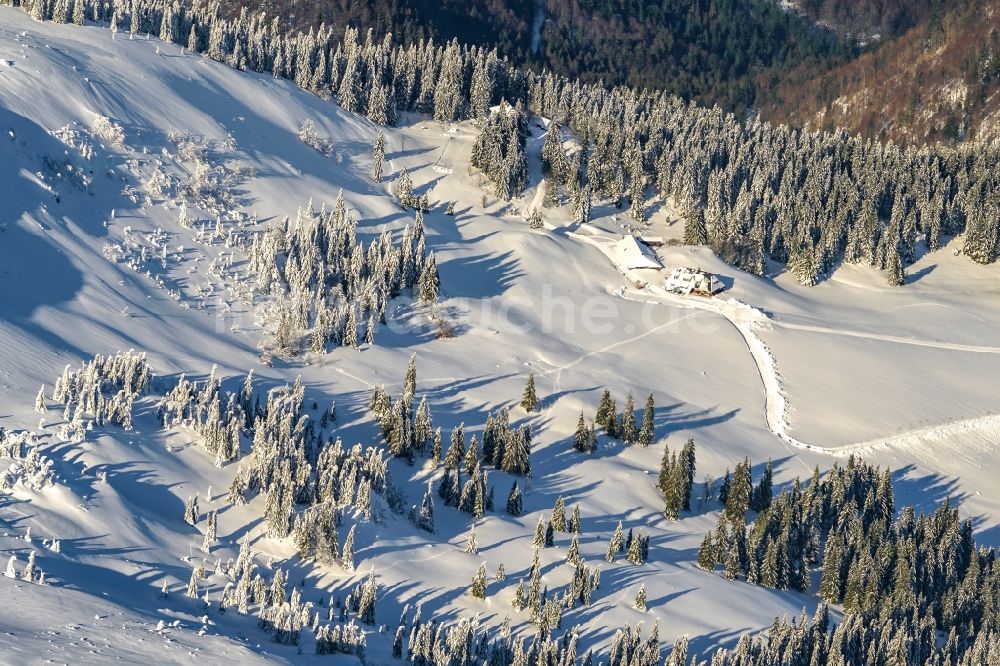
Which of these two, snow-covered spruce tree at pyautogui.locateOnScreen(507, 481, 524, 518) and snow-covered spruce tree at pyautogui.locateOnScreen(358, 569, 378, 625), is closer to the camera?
snow-covered spruce tree at pyautogui.locateOnScreen(358, 569, 378, 625)

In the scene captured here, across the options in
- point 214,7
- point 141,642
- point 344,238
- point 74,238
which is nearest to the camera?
point 141,642

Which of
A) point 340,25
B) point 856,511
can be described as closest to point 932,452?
point 856,511

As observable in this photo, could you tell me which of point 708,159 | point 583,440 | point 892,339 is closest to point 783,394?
point 892,339

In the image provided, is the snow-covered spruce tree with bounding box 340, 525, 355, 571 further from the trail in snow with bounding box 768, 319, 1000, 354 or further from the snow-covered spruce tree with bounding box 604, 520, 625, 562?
the trail in snow with bounding box 768, 319, 1000, 354

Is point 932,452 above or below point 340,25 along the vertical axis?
below

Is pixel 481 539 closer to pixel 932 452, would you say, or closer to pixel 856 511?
pixel 856 511

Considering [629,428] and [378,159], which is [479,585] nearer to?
[629,428]

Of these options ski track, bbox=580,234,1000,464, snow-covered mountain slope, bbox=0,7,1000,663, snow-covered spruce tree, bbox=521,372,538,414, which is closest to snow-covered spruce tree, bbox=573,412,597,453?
snow-covered mountain slope, bbox=0,7,1000,663
